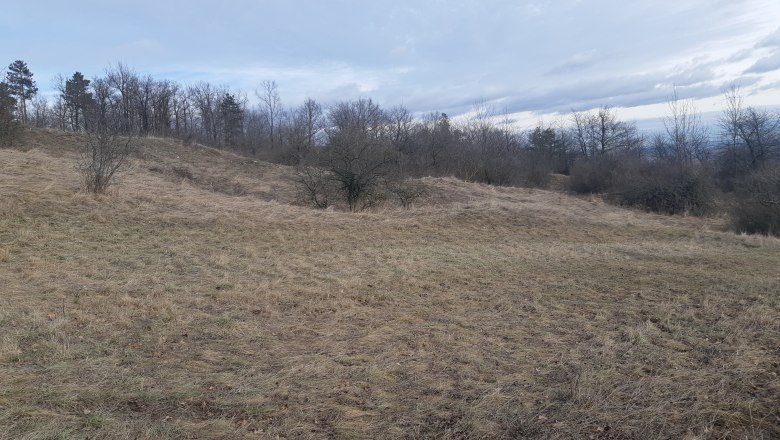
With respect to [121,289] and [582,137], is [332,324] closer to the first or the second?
[121,289]

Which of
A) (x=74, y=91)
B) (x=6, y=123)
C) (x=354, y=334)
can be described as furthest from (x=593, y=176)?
(x=74, y=91)

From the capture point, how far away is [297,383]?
13.4ft

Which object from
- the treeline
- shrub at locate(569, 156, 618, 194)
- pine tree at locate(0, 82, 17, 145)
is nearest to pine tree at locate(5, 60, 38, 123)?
the treeline

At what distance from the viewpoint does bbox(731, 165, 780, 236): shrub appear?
2058cm

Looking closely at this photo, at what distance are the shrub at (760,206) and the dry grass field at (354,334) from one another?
11.1m

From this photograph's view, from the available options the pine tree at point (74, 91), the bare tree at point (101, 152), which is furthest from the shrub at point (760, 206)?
the pine tree at point (74, 91)

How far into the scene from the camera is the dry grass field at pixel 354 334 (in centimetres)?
353

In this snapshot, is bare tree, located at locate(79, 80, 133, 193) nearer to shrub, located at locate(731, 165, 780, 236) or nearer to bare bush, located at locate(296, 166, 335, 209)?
bare bush, located at locate(296, 166, 335, 209)

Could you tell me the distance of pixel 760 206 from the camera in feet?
69.4

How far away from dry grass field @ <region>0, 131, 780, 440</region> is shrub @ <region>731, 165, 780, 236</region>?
36.5ft

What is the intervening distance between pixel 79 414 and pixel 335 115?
47075mm

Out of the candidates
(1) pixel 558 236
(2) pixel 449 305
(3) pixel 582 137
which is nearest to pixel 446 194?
(1) pixel 558 236

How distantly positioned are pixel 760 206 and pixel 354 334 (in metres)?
22.5

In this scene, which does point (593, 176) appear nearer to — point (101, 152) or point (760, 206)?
point (760, 206)
